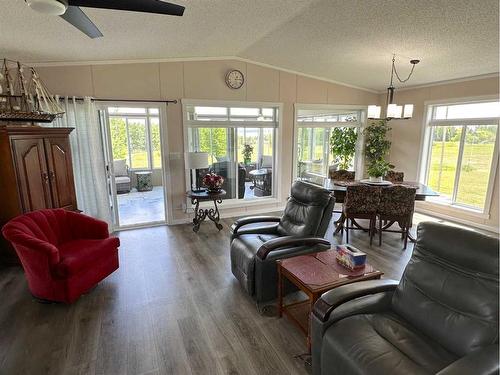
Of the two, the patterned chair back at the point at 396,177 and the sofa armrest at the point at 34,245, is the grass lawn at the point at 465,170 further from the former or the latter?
the sofa armrest at the point at 34,245

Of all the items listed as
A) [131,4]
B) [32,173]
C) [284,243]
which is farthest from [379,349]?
[32,173]

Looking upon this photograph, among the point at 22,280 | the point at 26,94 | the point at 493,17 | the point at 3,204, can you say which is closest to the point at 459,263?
the point at 493,17

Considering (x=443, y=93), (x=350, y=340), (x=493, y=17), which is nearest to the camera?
(x=350, y=340)

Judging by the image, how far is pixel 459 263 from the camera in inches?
63.2

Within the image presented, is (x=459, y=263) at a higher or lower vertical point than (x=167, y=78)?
lower

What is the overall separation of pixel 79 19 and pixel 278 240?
232 cm

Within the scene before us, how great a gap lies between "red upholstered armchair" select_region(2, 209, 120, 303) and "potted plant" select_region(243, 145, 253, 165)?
10.2ft

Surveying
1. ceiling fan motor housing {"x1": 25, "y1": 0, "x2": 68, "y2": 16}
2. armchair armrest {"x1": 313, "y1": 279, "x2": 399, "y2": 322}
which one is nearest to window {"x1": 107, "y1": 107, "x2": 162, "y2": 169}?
ceiling fan motor housing {"x1": 25, "y1": 0, "x2": 68, "y2": 16}

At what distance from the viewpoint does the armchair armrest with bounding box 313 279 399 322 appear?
1.72m

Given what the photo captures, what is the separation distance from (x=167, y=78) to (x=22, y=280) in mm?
3439

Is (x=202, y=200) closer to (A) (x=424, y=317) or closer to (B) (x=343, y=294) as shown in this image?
(B) (x=343, y=294)

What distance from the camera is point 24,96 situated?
363 centimetres

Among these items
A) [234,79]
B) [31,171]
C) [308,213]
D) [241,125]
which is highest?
[234,79]

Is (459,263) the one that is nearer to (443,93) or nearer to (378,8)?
(378,8)
